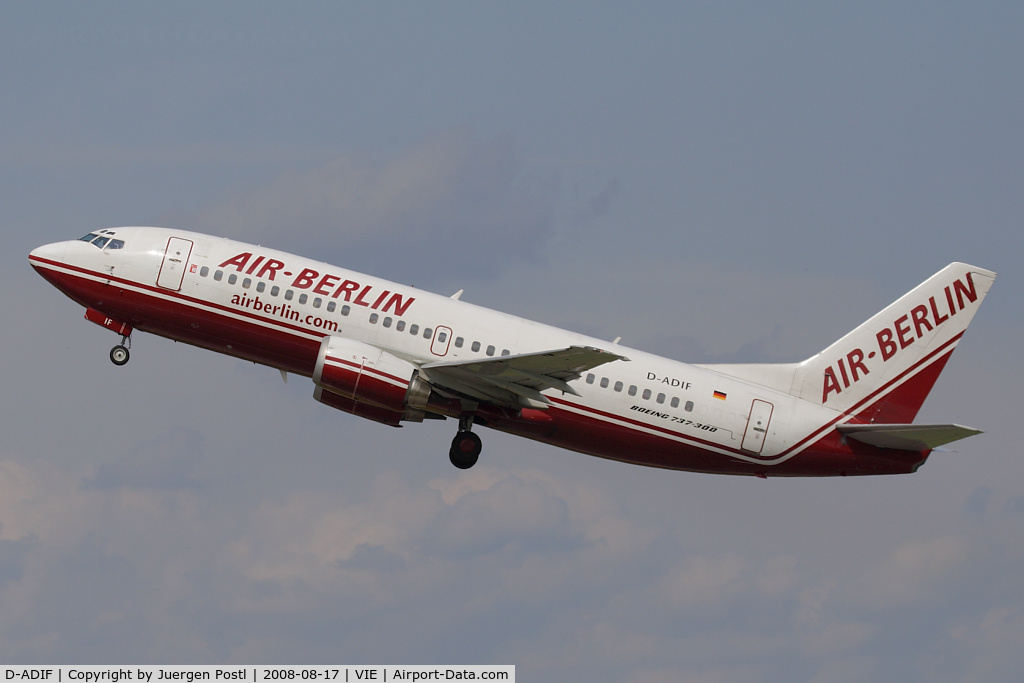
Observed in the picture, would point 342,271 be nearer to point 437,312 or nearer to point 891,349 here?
point 437,312

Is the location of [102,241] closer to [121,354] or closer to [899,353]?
[121,354]

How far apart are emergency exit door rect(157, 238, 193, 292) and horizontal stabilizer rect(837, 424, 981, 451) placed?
23.1 metres

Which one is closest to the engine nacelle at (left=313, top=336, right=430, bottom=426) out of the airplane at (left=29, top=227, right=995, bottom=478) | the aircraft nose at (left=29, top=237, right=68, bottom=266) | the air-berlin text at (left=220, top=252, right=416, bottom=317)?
the airplane at (left=29, top=227, right=995, bottom=478)

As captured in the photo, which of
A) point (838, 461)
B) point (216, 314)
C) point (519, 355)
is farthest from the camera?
point (838, 461)

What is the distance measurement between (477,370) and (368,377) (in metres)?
3.46

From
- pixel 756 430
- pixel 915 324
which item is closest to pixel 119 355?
pixel 756 430

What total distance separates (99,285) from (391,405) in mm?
10592

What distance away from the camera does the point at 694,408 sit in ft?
142

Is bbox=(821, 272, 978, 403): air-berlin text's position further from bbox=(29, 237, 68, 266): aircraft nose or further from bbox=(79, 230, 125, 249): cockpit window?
bbox=(29, 237, 68, 266): aircraft nose

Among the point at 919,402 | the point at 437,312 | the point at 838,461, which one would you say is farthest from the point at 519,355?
the point at 919,402

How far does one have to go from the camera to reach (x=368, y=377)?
3997 centimetres

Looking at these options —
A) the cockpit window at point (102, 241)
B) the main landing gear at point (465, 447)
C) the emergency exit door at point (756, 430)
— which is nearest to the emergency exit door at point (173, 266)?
the cockpit window at point (102, 241)

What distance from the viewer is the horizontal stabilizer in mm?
40912

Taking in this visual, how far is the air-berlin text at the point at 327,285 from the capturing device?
136ft
